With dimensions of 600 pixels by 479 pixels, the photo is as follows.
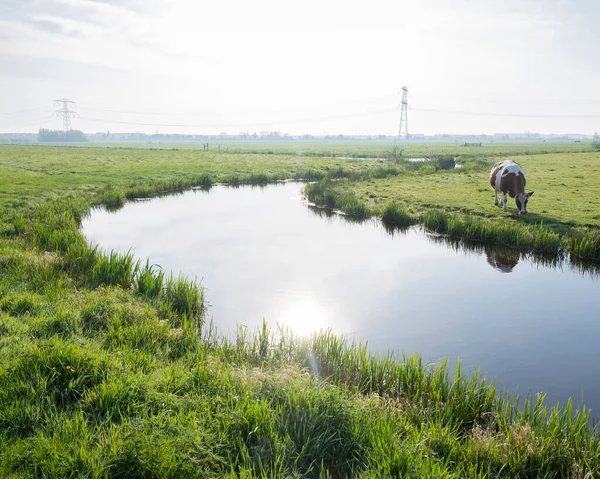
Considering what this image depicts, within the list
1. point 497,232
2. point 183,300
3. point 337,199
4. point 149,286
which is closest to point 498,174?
point 497,232

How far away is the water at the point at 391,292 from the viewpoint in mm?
9281

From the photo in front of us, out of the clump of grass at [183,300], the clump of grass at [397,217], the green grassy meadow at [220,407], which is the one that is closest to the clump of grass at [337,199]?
the clump of grass at [397,217]

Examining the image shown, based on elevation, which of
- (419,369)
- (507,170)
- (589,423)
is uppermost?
(507,170)

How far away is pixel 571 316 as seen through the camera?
36.8 feet

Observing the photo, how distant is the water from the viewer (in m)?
9.28

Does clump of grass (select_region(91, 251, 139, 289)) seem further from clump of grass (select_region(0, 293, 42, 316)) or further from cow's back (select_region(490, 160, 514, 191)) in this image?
cow's back (select_region(490, 160, 514, 191))

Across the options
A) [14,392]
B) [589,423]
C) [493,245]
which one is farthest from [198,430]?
[493,245]

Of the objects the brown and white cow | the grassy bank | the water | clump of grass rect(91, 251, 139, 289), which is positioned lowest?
the water

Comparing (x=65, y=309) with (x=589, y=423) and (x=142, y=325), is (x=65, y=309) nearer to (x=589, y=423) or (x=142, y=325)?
(x=142, y=325)

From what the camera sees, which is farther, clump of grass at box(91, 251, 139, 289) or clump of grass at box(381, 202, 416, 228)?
clump of grass at box(381, 202, 416, 228)

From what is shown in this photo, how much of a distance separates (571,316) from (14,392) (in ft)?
38.8

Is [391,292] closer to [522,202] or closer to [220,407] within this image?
[220,407]

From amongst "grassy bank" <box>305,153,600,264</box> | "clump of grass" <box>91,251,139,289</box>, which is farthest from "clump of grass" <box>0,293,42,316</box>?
"grassy bank" <box>305,153,600,264</box>

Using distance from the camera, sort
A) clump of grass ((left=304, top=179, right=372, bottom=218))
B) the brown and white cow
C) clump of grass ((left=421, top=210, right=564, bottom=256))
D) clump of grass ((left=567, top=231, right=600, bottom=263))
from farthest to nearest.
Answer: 1. clump of grass ((left=304, top=179, right=372, bottom=218))
2. the brown and white cow
3. clump of grass ((left=421, top=210, right=564, bottom=256))
4. clump of grass ((left=567, top=231, right=600, bottom=263))
